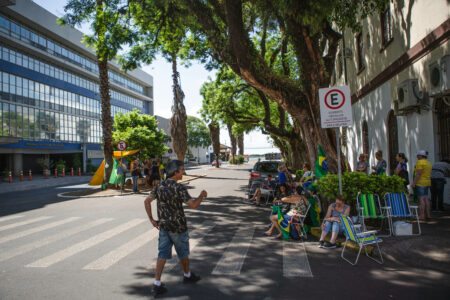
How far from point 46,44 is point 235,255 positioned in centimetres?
4919

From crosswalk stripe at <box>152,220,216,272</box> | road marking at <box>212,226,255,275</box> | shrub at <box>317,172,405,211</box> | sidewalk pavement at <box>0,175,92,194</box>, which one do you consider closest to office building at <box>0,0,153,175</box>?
sidewalk pavement at <box>0,175,92,194</box>

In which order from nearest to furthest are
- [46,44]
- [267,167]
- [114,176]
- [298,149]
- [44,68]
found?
[267,167] < [114,176] < [298,149] < [46,44] < [44,68]

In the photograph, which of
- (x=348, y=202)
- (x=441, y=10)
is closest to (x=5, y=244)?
(x=348, y=202)

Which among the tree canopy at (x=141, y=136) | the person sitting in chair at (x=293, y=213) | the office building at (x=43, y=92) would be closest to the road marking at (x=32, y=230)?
the person sitting in chair at (x=293, y=213)

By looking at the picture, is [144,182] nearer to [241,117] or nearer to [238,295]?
[241,117]

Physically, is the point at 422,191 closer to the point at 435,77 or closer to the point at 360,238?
the point at 435,77

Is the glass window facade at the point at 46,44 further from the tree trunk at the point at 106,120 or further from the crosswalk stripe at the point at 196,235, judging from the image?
the crosswalk stripe at the point at 196,235

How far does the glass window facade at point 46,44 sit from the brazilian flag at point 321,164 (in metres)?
41.1

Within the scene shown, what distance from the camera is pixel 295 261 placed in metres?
6.09

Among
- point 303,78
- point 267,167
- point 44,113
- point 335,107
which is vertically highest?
point 44,113

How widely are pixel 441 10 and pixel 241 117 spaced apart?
18.5m

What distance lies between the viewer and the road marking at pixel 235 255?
5589 millimetres

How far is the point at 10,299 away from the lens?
15.0ft

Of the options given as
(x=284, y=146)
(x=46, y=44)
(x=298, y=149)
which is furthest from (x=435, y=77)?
(x=46, y=44)
